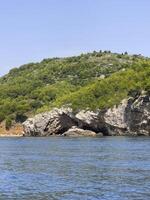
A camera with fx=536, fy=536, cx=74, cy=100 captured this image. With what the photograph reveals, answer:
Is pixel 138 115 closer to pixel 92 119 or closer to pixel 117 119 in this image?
pixel 117 119

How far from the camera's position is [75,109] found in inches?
6186

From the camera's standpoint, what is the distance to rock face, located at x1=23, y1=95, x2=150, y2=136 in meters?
144

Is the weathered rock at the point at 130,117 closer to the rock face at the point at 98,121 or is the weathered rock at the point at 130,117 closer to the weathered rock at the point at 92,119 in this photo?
the rock face at the point at 98,121

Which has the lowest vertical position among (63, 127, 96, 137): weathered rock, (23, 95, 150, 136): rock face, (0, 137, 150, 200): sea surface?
(0, 137, 150, 200): sea surface

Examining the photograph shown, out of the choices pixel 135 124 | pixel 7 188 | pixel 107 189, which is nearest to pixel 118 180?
pixel 107 189

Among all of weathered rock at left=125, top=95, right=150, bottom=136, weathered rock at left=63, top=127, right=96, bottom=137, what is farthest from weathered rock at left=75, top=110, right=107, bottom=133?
weathered rock at left=125, top=95, right=150, bottom=136

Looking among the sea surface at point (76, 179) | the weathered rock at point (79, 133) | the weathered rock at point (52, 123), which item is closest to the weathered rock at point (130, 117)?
the weathered rock at point (79, 133)

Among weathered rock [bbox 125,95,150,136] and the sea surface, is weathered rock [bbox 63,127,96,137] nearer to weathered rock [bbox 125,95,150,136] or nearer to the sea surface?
weathered rock [bbox 125,95,150,136]

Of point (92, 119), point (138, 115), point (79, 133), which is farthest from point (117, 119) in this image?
point (79, 133)

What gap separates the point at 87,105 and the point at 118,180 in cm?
11184

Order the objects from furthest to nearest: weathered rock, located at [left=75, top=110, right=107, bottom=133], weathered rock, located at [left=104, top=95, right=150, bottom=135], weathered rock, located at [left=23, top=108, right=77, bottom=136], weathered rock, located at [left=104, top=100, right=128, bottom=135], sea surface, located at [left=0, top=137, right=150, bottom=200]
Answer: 1. weathered rock, located at [left=23, top=108, right=77, bottom=136]
2. weathered rock, located at [left=75, top=110, right=107, bottom=133]
3. weathered rock, located at [left=104, top=100, right=128, bottom=135]
4. weathered rock, located at [left=104, top=95, right=150, bottom=135]
5. sea surface, located at [left=0, top=137, right=150, bottom=200]

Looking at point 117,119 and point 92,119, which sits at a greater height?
point 92,119

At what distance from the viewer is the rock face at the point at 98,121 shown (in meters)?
144

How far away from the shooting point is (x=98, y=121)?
15275cm
